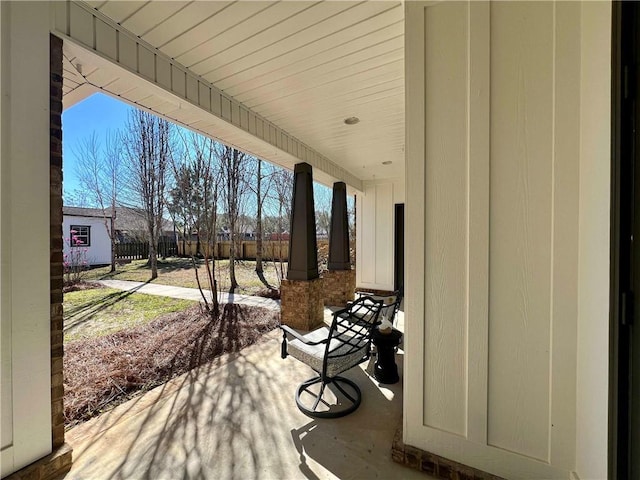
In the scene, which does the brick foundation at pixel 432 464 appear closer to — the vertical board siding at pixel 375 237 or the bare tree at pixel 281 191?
the vertical board siding at pixel 375 237

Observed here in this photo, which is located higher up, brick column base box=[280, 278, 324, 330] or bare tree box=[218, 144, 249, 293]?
bare tree box=[218, 144, 249, 293]

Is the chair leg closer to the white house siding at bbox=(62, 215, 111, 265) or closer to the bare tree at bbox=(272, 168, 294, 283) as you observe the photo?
the bare tree at bbox=(272, 168, 294, 283)

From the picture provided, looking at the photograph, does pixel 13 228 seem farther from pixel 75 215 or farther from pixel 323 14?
pixel 75 215

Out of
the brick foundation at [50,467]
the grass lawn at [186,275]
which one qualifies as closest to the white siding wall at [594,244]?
the brick foundation at [50,467]

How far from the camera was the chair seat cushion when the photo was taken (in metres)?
2.23

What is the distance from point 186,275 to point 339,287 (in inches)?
214

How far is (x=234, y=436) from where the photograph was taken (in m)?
1.92

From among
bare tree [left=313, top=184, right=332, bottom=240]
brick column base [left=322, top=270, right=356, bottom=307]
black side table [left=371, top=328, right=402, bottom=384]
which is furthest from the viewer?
bare tree [left=313, top=184, right=332, bottom=240]

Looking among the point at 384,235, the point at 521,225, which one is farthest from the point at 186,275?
the point at 521,225

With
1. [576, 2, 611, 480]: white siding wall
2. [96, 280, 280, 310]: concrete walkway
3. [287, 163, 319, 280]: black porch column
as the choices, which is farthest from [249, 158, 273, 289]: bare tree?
[576, 2, 611, 480]: white siding wall

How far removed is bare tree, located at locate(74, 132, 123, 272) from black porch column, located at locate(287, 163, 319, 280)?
6335mm

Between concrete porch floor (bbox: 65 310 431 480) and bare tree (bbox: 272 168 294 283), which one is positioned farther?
bare tree (bbox: 272 168 294 283)

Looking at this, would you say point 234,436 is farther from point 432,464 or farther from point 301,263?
point 301,263

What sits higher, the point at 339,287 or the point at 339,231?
the point at 339,231
